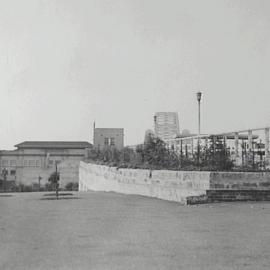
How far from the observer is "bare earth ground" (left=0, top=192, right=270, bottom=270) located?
620 cm

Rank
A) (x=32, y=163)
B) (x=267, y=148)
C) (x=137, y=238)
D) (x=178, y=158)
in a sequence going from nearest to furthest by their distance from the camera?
(x=137, y=238) < (x=267, y=148) < (x=178, y=158) < (x=32, y=163)

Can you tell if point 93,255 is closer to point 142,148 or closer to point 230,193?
point 230,193

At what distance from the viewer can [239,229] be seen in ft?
28.5

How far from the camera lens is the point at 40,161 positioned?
93500 mm

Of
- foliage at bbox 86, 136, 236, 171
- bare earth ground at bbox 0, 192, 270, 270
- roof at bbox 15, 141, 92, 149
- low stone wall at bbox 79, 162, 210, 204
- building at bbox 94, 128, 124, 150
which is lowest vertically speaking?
bare earth ground at bbox 0, 192, 270, 270

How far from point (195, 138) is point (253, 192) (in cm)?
562

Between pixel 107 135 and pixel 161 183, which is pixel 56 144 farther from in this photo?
pixel 161 183

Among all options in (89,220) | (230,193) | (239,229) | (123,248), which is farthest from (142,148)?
(123,248)

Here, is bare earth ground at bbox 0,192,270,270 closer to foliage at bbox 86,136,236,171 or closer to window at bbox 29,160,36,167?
foliage at bbox 86,136,236,171

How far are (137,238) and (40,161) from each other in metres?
87.7

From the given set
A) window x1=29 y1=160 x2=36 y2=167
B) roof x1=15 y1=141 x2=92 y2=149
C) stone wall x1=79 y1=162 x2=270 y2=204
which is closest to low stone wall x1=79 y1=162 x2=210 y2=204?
stone wall x1=79 y1=162 x2=270 y2=204

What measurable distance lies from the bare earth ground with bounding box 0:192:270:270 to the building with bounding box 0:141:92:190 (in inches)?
2961

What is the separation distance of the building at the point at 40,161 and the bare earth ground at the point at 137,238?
2961 inches

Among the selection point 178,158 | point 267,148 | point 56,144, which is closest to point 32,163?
point 56,144
